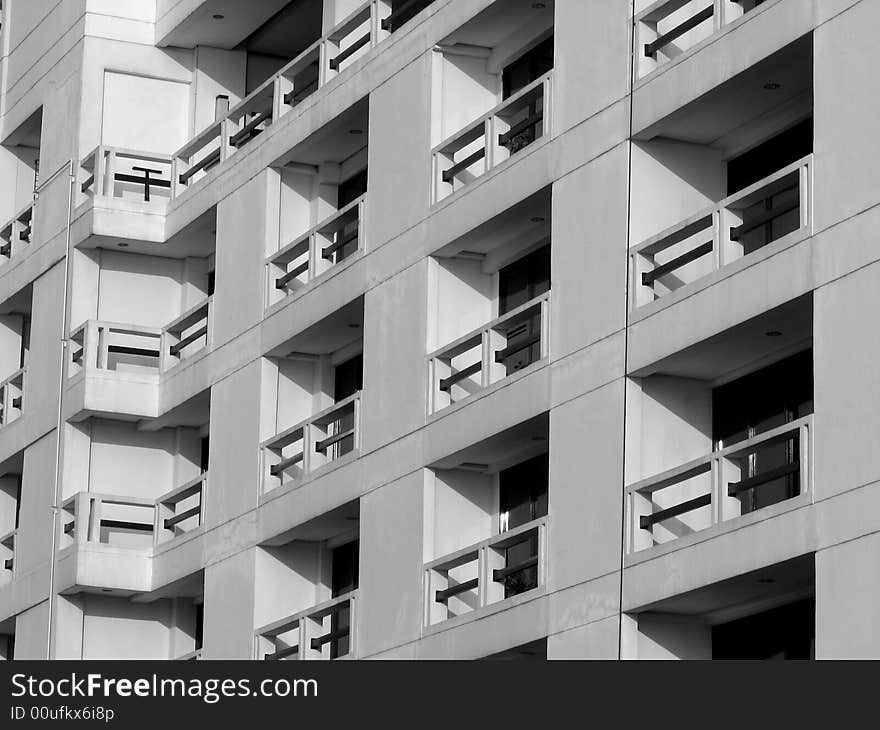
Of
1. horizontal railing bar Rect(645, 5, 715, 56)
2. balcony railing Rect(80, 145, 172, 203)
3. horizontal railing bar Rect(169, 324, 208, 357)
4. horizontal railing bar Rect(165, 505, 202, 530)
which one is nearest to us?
horizontal railing bar Rect(645, 5, 715, 56)

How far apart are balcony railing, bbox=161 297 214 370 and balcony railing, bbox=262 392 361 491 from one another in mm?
3682

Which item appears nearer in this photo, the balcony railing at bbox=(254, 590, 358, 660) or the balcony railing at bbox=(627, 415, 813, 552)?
the balcony railing at bbox=(627, 415, 813, 552)

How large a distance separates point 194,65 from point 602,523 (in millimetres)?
20545

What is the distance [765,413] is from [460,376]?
20.2ft

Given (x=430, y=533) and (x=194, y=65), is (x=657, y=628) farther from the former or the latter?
(x=194, y=65)

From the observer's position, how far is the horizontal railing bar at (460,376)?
123 ft

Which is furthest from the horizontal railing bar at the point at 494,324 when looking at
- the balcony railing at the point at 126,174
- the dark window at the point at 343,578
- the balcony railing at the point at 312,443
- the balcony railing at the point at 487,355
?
the balcony railing at the point at 126,174

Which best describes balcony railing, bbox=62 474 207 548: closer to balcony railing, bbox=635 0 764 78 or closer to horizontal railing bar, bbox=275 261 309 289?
horizontal railing bar, bbox=275 261 309 289

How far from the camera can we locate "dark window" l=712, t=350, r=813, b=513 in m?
32.0

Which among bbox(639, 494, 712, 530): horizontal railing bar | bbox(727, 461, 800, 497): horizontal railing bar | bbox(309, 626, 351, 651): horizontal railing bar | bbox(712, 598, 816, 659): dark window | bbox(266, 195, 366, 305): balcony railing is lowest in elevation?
bbox(712, 598, 816, 659): dark window

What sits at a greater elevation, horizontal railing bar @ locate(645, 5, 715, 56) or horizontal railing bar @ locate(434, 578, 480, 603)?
horizontal railing bar @ locate(645, 5, 715, 56)

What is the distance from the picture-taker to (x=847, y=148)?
30.1 m

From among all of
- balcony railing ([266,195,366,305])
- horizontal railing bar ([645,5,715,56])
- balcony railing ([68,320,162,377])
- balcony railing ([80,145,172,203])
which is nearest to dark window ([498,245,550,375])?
balcony railing ([266,195,366,305])

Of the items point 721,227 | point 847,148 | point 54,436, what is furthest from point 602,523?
point 54,436
